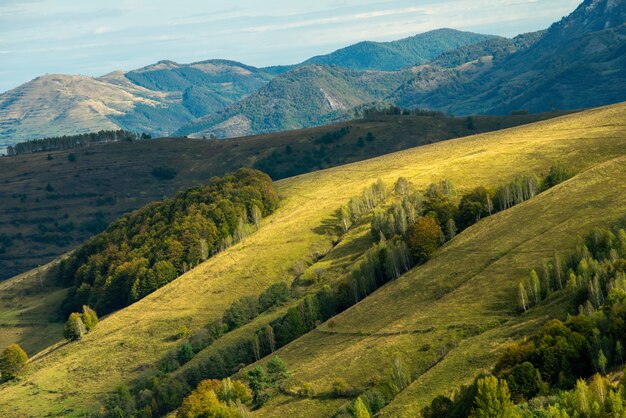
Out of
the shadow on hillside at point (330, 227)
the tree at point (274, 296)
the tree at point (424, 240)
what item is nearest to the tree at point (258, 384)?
the tree at point (424, 240)

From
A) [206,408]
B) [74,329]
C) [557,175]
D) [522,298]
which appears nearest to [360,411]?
[206,408]

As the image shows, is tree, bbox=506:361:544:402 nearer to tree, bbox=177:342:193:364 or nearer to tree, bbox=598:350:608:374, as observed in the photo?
tree, bbox=598:350:608:374

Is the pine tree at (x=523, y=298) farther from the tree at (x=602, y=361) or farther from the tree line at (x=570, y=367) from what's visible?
the tree at (x=602, y=361)

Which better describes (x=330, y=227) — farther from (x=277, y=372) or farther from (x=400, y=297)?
(x=277, y=372)

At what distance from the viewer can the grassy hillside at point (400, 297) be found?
97188mm

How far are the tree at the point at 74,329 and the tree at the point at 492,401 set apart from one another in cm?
12044

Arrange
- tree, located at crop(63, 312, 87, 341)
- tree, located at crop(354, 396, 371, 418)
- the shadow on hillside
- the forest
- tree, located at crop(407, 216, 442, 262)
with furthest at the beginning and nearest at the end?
the shadow on hillside
tree, located at crop(63, 312, 87, 341)
tree, located at crop(407, 216, 442, 262)
the forest
tree, located at crop(354, 396, 371, 418)

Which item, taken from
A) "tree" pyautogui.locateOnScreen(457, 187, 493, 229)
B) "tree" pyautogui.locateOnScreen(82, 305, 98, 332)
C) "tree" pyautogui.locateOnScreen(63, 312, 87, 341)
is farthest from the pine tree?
"tree" pyautogui.locateOnScreen(82, 305, 98, 332)

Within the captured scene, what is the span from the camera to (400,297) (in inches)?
4751

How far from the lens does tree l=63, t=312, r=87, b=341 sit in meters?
166

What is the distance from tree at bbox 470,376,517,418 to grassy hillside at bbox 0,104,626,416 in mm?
13846

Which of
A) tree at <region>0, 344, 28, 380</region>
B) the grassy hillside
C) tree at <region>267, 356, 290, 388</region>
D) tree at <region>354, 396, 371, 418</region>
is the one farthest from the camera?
tree at <region>0, 344, 28, 380</region>

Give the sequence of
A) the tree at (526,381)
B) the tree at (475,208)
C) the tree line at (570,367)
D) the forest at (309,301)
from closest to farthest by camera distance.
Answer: the tree line at (570,367), the tree at (526,381), the forest at (309,301), the tree at (475,208)

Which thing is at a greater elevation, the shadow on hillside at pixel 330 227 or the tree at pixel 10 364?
the shadow on hillside at pixel 330 227
